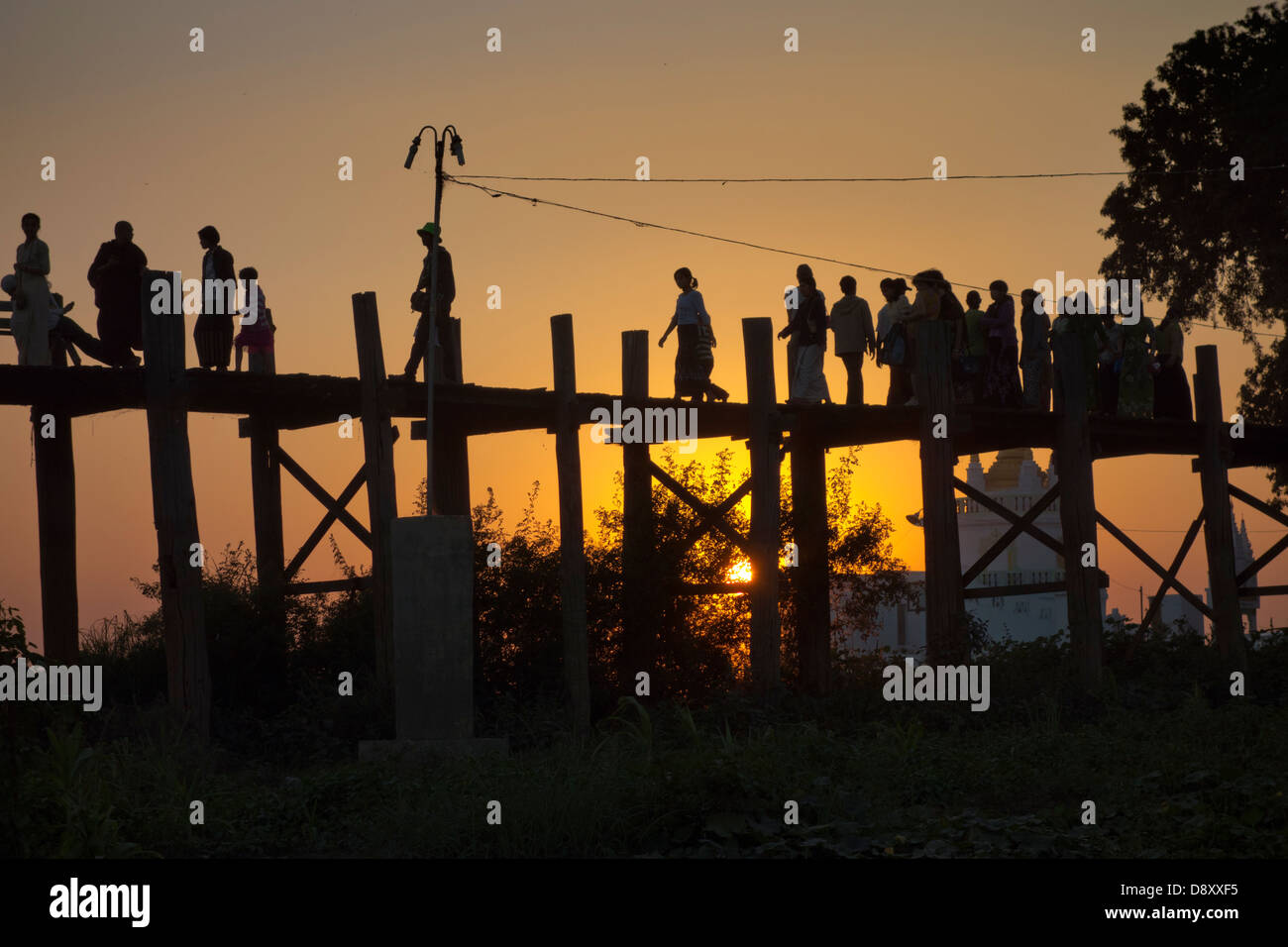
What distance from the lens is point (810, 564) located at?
1833 cm

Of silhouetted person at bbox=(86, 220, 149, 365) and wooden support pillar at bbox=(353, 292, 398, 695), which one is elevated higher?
silhouetted person at bbox=(86, 220, 149, 365)

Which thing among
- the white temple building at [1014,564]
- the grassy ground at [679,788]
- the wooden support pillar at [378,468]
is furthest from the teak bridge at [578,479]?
the white temple building at [1014,564]

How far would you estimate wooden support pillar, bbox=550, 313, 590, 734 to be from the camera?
14977mm

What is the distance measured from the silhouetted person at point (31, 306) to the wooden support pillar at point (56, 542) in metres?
1.48

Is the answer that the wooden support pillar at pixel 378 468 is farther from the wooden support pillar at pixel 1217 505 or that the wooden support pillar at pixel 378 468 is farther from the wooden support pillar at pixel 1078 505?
the wooden support pillar at pixel 1217 505

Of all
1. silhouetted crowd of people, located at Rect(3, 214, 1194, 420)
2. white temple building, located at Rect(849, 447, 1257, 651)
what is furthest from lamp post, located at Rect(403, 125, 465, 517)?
white temple building, located at Rect(849, 447, 1257, 651)

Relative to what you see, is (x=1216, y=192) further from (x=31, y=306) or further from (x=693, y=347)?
(x=31, y=306)

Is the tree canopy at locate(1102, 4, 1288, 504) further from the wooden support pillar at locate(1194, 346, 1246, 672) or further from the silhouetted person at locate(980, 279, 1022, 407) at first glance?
the silhouetted person at locate(980, 279, 1022, 407)

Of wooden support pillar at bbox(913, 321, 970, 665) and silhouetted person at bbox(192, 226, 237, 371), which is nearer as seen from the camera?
silhouetted person at bbox(192, 226, 237, 371)

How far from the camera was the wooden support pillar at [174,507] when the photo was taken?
44.4 ft

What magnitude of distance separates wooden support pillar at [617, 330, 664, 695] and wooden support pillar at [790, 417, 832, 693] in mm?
2004

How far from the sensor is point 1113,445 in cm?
2072

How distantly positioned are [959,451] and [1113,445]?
212cm
